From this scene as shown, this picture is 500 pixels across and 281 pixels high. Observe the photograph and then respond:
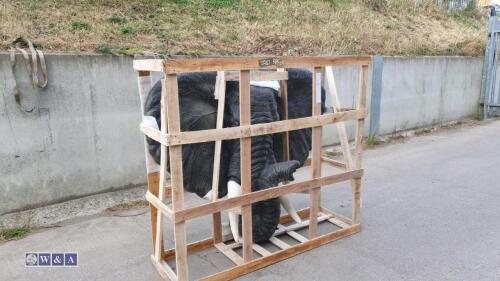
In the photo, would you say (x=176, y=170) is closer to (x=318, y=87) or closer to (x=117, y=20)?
(x=318, y=87)

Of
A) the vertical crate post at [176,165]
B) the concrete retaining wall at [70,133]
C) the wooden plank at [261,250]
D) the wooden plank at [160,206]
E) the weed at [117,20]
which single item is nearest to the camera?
the vertical crate post at [176,165]

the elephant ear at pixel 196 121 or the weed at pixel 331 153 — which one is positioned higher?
the elephant ear at pixel 196 121

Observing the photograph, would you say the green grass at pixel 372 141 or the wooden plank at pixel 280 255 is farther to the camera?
the green grass at pixel 372 141

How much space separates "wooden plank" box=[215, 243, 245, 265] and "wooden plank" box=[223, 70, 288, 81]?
1386 millimetres

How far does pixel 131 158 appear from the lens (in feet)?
15.3

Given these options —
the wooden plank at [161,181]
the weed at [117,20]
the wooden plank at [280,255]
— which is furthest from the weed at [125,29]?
the wooden plank at [280,255]

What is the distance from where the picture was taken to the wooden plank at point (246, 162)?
2816 mm

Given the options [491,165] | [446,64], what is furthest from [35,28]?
[446,64]

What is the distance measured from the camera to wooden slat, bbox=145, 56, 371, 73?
2519mm

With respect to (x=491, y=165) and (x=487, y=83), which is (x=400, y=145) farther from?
(x=487, y=83)

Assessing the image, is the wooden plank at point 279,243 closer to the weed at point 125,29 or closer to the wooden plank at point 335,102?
the wooden plank at point 335,102

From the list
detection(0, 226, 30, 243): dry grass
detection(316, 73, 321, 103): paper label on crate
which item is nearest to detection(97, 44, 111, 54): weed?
detection(0, 226, 30, 243): dry grass

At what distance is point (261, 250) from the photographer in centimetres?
330

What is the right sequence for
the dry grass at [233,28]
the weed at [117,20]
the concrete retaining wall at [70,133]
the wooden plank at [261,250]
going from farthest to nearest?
the weed at [117,20]
the dry grass at [233,28]
the concrete retaining wall at [70,133]
the wooden plank at [261,250]
